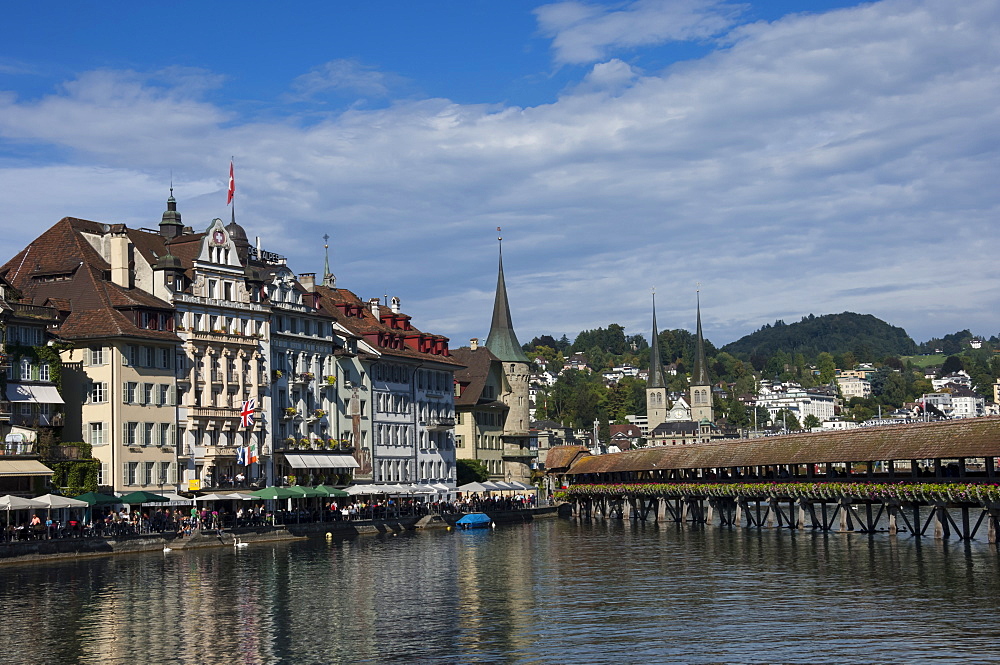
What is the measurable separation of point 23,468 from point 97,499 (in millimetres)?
4317

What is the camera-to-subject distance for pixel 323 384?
108m

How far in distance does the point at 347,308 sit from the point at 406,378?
8.20 metres

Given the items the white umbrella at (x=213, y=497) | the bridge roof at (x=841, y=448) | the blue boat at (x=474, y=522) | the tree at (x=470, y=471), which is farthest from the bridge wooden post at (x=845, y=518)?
the tree at (x=470, y=471)

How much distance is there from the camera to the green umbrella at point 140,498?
7854 centimetres

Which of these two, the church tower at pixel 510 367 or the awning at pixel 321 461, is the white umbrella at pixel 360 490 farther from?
the church tower at pixel 510 367

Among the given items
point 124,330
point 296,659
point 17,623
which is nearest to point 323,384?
point 124,330

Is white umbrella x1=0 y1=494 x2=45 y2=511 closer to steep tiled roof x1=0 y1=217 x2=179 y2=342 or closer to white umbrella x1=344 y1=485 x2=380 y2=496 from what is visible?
steep tiled roof x1=0 y1=217 x2=179 y2=342

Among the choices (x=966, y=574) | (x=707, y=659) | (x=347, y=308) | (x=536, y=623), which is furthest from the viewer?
(x=347, y=308)

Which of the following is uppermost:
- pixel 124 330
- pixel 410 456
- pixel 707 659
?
pixel 124 330

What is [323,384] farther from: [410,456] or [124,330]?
[124,330]

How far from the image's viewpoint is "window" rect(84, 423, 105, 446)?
8531 centimetres

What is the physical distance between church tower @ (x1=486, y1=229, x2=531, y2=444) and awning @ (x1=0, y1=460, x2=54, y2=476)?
7421cm

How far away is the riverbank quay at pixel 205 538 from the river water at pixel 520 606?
1597 millimetres

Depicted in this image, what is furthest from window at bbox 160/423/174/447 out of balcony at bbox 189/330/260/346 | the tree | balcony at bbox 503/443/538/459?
balcony at bbox 503/443/538/459
